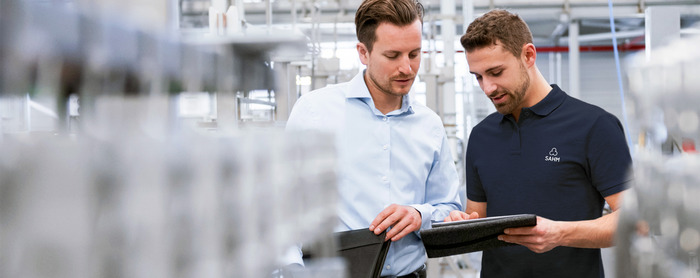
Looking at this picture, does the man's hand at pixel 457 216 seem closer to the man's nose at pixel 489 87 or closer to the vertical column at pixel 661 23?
the man's nose at pixel 489 87

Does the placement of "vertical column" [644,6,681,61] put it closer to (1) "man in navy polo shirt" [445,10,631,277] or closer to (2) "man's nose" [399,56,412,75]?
(1) "man in navy polo shirt" [445,10,631,277]

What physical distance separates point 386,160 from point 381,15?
1.19ft

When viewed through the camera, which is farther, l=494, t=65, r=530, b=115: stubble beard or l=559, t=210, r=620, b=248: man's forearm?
l=494, t=65, r=530, b=115: stubble beard

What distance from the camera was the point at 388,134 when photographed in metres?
1.38

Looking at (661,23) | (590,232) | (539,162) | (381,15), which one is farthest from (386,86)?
(661,23)

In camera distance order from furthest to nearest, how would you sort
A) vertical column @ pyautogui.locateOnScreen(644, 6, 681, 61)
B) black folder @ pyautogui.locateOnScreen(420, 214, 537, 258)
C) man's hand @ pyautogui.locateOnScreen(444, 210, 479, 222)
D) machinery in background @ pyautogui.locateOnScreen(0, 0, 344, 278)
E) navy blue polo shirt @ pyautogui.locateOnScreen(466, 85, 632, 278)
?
vertical column @ pyautogui.locateOnScreen(644, 6, 681, 61) < man's hand @ pyautogui.locateOnScreen(444, 210, 479, 222) < navy blue polo shirt @ pyautogui.locateOnScreen(466, 85, 632, 278) < black folder @ pyautogui.locateOnScreen(420, 214, 537, 258) < machinery in background @ pyautogui.locateOnScreen(0, 0, 344, 278)

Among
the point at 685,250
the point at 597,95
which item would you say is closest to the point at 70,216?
the point at 685,250

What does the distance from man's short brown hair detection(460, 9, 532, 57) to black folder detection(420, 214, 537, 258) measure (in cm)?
47

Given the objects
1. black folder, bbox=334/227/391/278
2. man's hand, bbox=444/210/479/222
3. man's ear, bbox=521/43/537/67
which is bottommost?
black folder, bbox=334/227/391/278

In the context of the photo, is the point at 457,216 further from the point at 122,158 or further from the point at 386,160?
the point at 122,158

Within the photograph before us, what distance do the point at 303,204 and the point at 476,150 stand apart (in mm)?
1098

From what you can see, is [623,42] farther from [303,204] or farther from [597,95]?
[303,204]

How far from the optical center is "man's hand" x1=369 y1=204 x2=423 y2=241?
47.3 inches

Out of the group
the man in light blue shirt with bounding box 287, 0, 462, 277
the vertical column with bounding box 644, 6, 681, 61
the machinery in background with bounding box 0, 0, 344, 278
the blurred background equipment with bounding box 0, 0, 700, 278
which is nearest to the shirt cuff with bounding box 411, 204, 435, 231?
the man in light blue shirt with bounding box 287, 0, 462, 277
